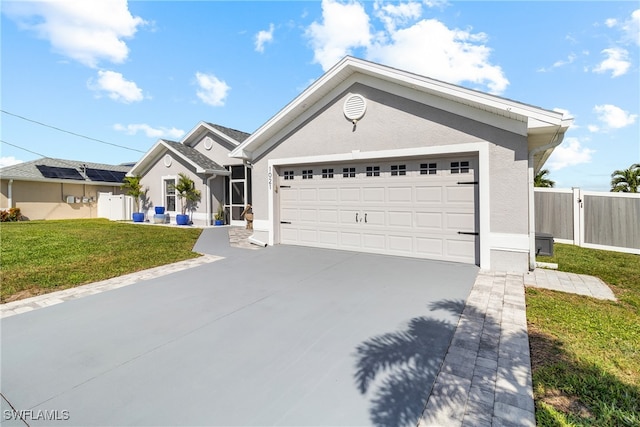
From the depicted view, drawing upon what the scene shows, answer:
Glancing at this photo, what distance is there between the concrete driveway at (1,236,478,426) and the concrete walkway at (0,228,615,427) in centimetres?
15

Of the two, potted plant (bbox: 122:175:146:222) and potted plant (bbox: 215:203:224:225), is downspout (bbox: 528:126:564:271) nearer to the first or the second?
potted plant (bbox: 215:203:224:225)

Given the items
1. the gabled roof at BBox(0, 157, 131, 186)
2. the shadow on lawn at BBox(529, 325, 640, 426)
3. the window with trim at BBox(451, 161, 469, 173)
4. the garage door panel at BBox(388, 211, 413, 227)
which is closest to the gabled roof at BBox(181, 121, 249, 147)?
the gabled roof at BBox(0, 157, 131, 186)

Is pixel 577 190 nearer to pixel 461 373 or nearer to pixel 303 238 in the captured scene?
pixel 303 238

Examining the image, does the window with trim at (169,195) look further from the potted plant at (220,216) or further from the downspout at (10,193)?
the downspout at (10,193)

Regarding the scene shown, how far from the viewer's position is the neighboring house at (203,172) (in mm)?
15586

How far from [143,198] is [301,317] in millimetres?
18131

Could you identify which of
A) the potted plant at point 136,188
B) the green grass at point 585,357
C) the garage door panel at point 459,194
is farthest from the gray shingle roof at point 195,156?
the green grass at point 585,357

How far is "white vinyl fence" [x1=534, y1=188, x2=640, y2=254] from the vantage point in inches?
364

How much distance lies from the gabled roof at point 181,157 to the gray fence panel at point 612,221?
53.2 feet

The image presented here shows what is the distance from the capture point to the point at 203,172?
14.8m

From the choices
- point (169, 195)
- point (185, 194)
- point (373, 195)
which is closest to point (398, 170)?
point (373, 195)

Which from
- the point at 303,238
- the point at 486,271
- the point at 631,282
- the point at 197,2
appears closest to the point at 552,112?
the point at 486,271

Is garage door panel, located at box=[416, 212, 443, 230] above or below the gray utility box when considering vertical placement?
above

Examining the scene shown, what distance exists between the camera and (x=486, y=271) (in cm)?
611
